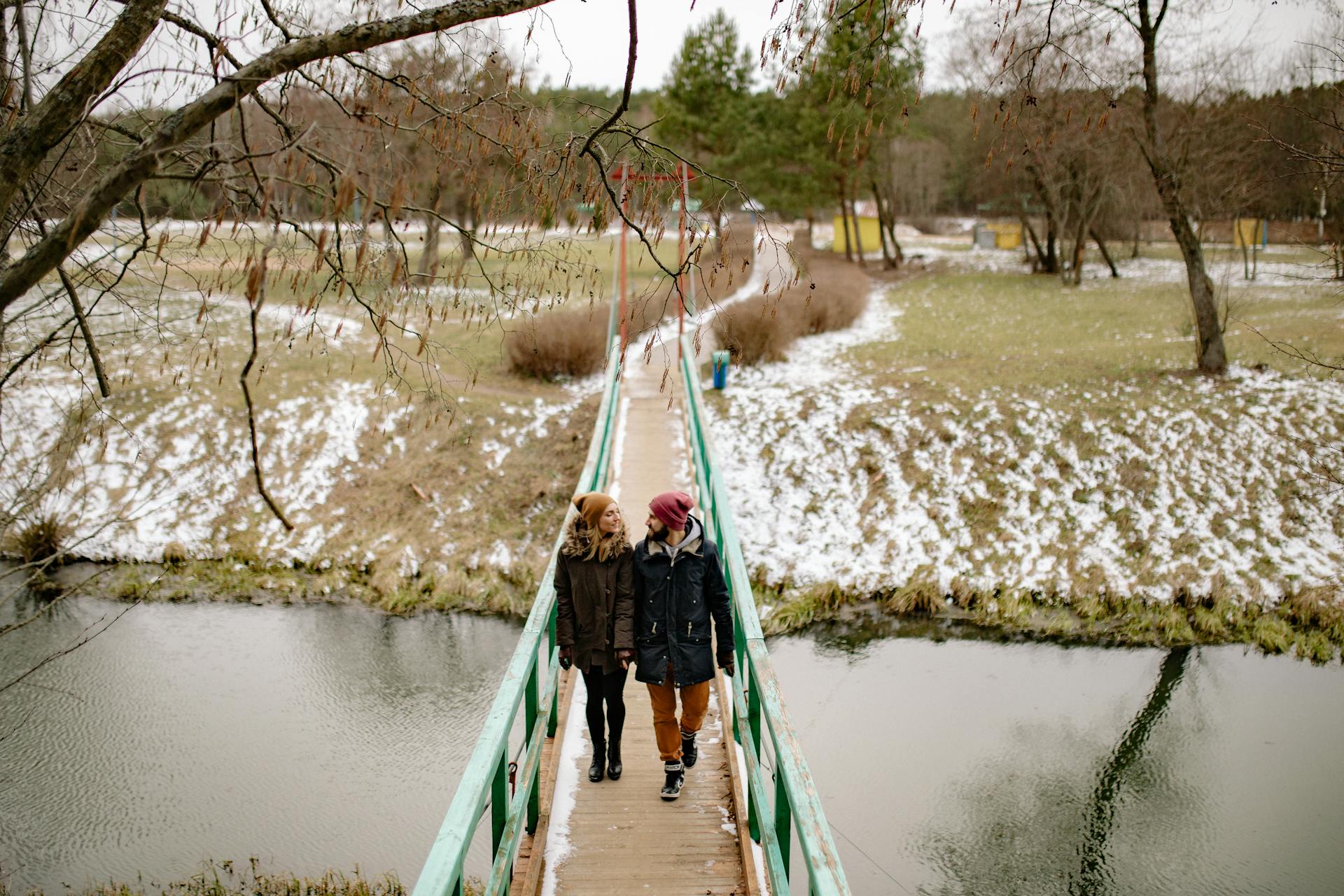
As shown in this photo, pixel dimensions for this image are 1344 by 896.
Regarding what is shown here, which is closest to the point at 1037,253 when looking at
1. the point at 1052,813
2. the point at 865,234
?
the point at 865,234

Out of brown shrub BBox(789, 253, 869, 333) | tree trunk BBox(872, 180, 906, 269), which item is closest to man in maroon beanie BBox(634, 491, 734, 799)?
brown shrub BBox(789, 253, 869, 333)

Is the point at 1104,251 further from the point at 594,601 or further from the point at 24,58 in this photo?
the point at 24,58

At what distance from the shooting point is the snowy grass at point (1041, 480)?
36.7 ft

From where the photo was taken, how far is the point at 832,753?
319 inches

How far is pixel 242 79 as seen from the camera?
3.24 metres

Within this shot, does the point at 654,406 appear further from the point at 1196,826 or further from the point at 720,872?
the point at 720,872

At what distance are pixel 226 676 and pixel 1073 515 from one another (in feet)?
34.7

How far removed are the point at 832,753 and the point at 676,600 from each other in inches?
179

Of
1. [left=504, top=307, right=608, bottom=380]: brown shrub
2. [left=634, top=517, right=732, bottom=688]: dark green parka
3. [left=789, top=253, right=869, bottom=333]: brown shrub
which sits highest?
[left=789, top=253, right=869, bottom=333]: brown shrub

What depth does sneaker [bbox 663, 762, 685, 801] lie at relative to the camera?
14.6 ft

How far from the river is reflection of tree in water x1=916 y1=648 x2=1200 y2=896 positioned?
20mm

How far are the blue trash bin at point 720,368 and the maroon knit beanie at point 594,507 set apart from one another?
1201 cm

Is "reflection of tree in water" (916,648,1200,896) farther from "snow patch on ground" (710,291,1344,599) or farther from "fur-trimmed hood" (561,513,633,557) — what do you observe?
"fur-trimmed hood" (561,513,633,557)

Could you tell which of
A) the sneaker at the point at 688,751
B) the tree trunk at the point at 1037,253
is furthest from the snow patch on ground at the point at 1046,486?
the tree trunk at the point at 1037,253
